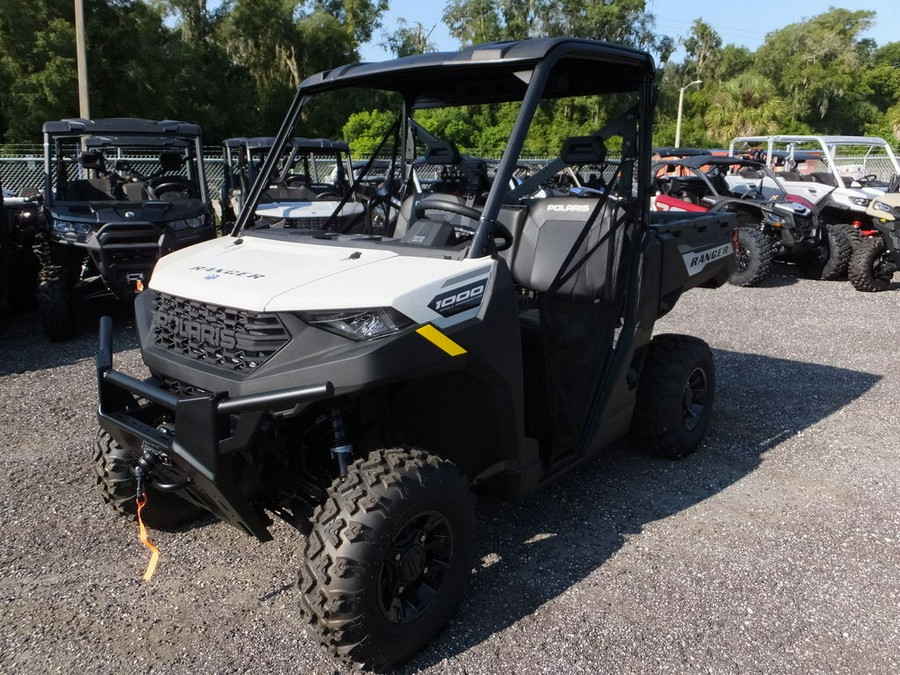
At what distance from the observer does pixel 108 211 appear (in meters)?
7.48

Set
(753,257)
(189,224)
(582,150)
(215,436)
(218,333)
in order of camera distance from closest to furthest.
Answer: (215,436), (218,333), (582,150), (189,224), (753,257)

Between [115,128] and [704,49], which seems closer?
[115,128]

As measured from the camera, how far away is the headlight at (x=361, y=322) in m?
2.45

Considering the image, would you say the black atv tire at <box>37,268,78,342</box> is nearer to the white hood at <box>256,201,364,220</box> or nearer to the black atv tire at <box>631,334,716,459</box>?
the white hood at <box>256,201,364,220</box>

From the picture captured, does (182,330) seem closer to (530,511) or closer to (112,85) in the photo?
(530,511)

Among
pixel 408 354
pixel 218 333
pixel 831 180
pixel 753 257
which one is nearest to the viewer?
pixel 408 354

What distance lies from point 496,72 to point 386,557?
190 cm

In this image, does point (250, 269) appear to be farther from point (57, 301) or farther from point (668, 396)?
point (57, 301)

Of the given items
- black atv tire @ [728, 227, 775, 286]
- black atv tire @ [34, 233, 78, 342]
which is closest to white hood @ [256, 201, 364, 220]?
black atv tire @ [34, 233, 78, 342]

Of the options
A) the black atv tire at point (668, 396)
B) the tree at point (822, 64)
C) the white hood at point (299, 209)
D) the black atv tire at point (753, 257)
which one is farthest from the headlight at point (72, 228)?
the tree at point (822, 64)

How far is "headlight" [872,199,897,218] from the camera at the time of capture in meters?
9.75

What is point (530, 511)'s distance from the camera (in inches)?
145

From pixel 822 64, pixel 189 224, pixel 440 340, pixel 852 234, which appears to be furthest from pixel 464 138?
pixel 822 64

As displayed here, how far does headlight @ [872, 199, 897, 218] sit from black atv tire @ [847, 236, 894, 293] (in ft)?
1.37
